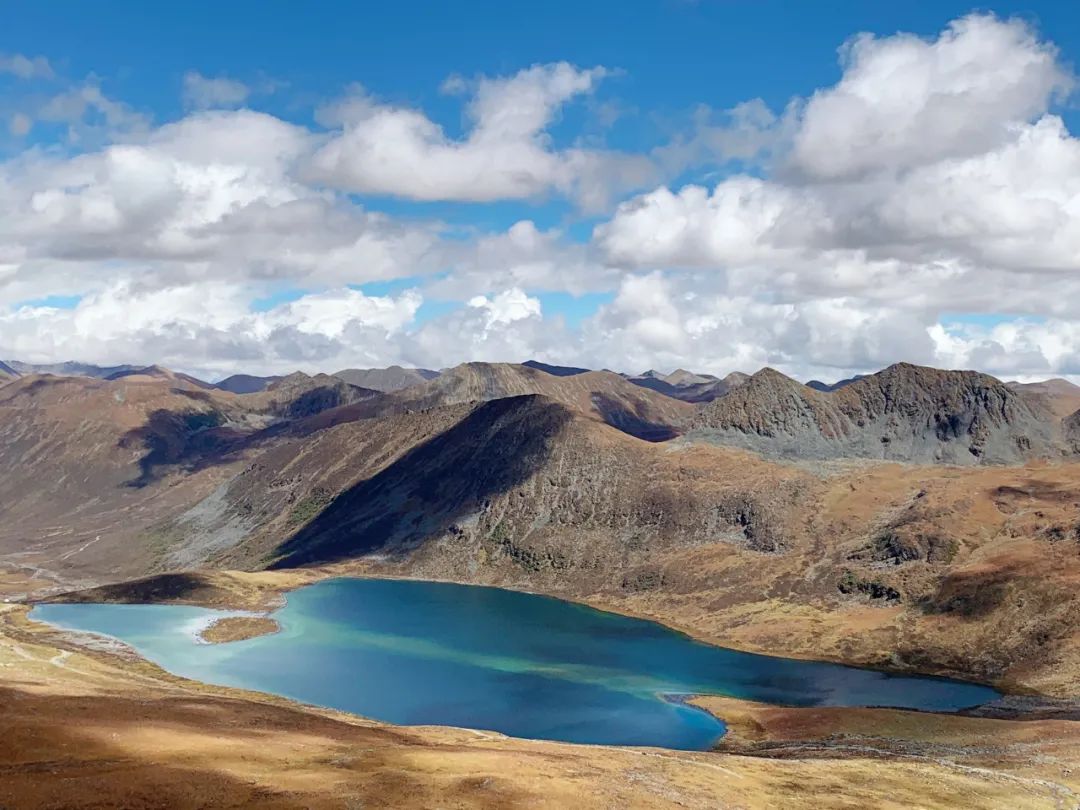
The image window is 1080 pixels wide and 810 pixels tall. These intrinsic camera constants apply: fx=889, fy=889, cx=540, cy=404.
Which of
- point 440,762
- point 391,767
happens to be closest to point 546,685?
point 440,762

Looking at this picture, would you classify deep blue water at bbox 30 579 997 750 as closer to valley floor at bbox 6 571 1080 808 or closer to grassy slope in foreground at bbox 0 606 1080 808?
valley floor at bbox 6 571 1080 808

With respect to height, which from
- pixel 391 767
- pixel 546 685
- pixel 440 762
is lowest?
pixel 546 685

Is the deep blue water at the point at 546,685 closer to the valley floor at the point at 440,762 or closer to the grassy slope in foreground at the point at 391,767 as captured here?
the valley floor at the point at 440,762

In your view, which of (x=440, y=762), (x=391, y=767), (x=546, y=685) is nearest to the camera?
(x=391, y=767)

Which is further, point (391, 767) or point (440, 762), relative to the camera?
point (440, 762)

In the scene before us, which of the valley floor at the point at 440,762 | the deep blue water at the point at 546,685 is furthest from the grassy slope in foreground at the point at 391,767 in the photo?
the deep blue water at the point at 546,685

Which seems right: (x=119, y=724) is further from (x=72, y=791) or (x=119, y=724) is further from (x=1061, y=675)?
(x=1061, y=675)

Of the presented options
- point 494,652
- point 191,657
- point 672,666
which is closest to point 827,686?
point 672,666

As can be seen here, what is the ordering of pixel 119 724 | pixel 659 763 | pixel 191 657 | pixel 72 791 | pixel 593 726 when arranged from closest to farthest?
1. pixel 72 791
2. pixel 119 724
3. pixel 659 763
4. pixel 593 726
5. pixel 191 657

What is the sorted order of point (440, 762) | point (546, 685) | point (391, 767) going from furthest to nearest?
1. point (546, 685)
2. point (440, 762)
3. point (391, 767)

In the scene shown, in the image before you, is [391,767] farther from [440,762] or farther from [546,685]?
[546,685]
